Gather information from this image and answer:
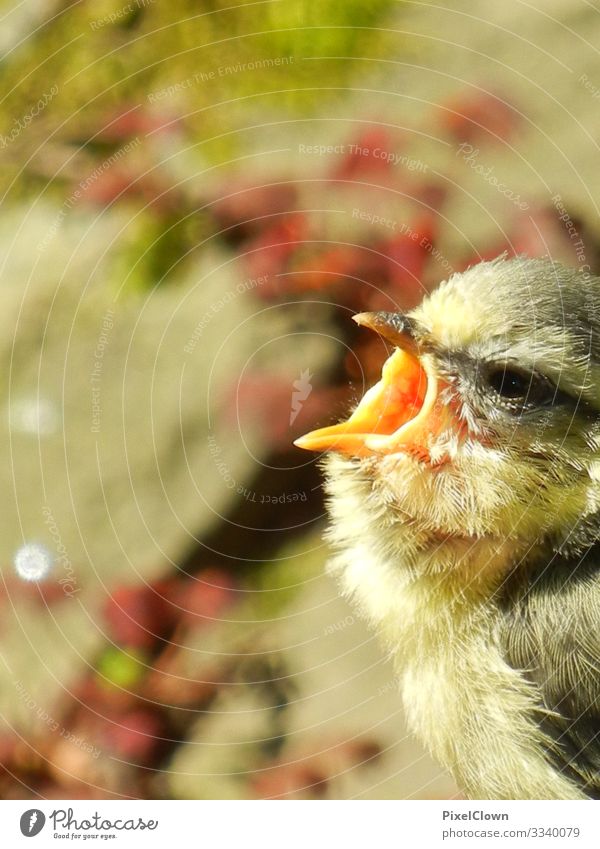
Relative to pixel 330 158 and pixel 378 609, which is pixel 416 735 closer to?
pixel 378 609

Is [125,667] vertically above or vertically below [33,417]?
below

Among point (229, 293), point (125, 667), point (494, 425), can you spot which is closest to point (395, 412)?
point (494, 425)

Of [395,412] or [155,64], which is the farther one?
[155,64]

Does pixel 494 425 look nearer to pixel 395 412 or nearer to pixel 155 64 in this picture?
pixel 395 412
